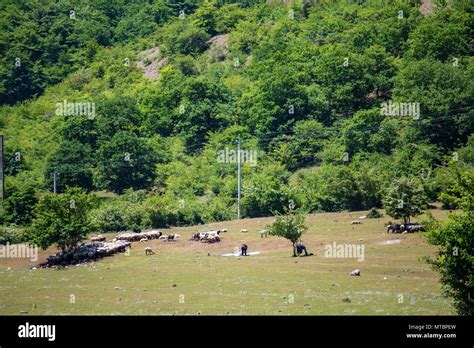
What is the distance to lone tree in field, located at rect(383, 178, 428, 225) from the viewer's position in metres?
59.6

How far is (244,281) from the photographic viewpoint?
47.0 metres

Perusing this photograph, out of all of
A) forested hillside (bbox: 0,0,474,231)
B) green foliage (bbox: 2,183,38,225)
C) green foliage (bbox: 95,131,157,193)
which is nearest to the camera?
forested hillside (bbox: 0,0,474,231)

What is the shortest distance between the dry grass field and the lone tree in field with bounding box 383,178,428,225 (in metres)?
2.18

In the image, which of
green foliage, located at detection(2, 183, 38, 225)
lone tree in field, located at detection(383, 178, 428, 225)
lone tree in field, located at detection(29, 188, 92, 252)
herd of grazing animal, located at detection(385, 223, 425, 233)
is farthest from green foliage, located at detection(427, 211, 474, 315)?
green foliage, located at detection(2, 183, 38, 225)

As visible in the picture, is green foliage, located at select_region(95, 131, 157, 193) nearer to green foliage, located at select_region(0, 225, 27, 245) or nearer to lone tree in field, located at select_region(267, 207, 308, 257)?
green foliage, located at select_region(0, 225, 27, 245)

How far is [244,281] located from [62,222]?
21200mm

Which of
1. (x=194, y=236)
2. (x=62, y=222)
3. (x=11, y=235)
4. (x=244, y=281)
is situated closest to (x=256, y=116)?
(x=194, y=236)

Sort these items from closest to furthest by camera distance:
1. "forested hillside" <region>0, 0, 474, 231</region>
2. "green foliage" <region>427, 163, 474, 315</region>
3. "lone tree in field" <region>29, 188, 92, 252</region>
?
"green foliage" <region>427, 163, 474, 315</region> < "lone tree in field" <region>29, 188, 92, 252</region> < "forested hillside" <region>0, 0, 474, 231</region>

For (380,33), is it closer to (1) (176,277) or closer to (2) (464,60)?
(2) (464,60)

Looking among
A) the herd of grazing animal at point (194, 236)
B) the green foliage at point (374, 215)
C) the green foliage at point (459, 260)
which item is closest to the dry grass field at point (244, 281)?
the herd of grazing animal at point (194, 236)

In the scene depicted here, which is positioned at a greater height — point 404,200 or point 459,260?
point 404,200

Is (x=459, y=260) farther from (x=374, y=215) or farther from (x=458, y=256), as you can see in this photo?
(x=374, y=215)

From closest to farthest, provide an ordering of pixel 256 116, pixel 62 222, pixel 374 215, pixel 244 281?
pixel 244 281, pixel 62 222, pixel 374 215, pixel 256 116

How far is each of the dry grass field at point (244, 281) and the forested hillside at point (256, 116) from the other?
834 cm
